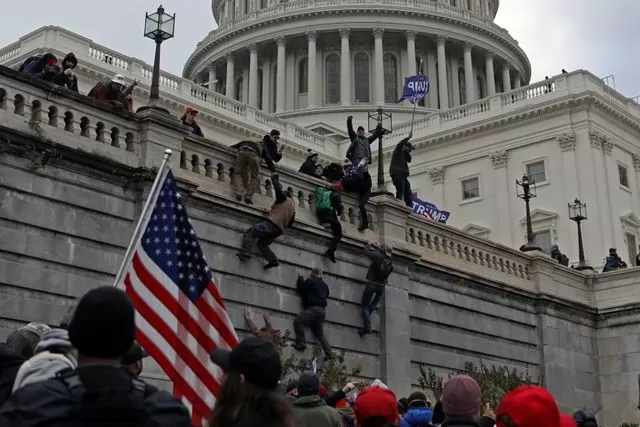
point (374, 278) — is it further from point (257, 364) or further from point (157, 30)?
point (257, 364)

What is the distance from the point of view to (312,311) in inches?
704

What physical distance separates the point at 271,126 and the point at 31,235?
44302mm

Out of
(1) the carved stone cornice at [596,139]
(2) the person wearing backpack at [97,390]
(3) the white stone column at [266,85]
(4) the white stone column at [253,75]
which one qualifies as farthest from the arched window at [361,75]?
(2) the person wearing backpack at [97,390]

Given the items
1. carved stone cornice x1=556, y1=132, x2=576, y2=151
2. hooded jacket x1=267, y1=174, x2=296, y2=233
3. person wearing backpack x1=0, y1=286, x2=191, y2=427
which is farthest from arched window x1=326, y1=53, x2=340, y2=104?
person wearing backpack x1=0, y1=286, x2=191, y2=427

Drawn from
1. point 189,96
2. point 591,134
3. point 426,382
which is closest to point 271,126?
point 189,96

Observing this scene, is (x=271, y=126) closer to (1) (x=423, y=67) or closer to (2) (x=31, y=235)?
(1) (x=423, y=67)

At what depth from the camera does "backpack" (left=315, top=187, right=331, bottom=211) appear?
1908 cm

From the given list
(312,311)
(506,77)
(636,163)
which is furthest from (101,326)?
(506,77)

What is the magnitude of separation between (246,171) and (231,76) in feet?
213

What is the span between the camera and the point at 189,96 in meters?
53.3

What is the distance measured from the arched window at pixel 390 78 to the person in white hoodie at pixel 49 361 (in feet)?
237

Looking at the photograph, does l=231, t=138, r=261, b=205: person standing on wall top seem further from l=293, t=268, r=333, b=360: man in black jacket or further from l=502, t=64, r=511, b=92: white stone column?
l=502, t=64, r=511, b=92: white stone column

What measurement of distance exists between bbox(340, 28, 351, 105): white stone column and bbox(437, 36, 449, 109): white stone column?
784 centimetres

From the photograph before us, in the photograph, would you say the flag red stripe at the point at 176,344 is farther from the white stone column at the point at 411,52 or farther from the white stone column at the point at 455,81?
the white stone column at the point at 455,81
